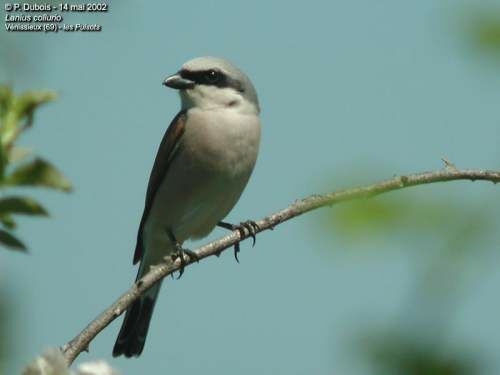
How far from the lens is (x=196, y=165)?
19.9 feet

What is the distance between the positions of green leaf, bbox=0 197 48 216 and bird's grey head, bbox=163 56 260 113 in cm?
499

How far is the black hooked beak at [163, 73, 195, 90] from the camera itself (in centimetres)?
629

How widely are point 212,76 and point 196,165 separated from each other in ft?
2.61

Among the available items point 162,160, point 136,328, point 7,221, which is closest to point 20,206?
point 7,221

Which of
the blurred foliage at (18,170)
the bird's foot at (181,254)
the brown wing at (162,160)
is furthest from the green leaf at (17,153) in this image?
the brown wing at (162,160)

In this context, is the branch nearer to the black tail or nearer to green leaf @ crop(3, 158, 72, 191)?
green leaf @ crop(3, 158, 72, 191)

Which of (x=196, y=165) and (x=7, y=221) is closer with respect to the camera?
(x=7, y=221)

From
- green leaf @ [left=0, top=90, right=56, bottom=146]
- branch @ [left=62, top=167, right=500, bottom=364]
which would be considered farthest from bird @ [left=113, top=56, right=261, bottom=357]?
green leaf @ [left=0, top=90, right=56, bottom=146]

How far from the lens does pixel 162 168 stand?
632 centimetres

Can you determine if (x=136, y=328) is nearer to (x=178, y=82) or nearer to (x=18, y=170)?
(x=178, y=82)

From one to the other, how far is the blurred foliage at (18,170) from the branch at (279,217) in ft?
1.45

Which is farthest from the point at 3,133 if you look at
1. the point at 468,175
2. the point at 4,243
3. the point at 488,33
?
the point at 468,175

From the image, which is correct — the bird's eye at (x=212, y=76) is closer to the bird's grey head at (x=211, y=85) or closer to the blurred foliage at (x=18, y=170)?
the bird's grey head at (x=211, y=85)

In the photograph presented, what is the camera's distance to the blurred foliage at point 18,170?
1.29m
